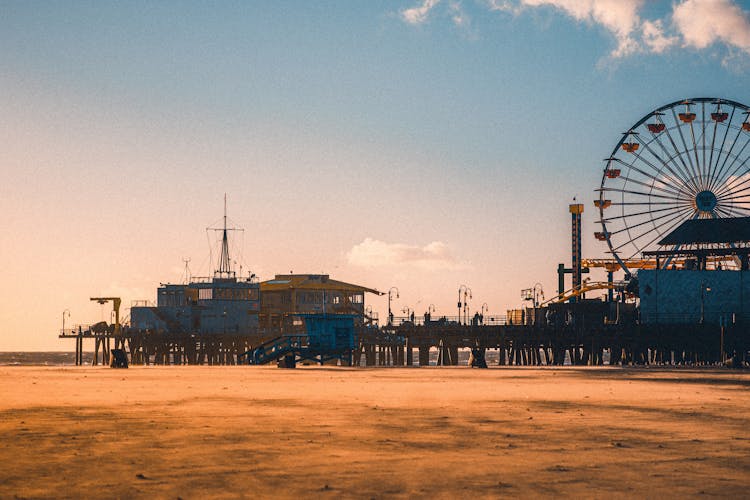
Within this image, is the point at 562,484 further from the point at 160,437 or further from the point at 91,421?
the point at 91,421

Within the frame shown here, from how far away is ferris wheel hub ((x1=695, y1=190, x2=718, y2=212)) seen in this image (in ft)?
293

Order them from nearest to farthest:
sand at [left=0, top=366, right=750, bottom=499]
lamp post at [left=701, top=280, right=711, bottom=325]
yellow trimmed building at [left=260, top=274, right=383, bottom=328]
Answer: sand at [left=0, top=366, right=750, bottom=499], lamp post at [left=701, top=280, right=711, bottom=325], yellow trimmed building at [left=260, top=274, right=383, bottom=328]

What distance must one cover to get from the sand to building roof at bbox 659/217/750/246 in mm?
65926

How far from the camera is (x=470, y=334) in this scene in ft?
291

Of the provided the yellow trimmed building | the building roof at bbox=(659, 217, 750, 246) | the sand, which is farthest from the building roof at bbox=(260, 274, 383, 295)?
the sand

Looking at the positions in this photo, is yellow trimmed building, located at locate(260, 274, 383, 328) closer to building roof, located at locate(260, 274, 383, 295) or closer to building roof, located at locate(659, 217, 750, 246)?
building roof, located at locate(260, 274, 383, 295)

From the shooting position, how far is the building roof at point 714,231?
8981 centimetres

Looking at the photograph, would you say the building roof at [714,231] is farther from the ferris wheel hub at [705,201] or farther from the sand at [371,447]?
the sand at [371,447]

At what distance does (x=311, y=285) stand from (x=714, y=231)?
52.3 meters

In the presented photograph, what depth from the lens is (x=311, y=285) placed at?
122 metres

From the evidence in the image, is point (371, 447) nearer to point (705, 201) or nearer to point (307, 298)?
point (705, 201)

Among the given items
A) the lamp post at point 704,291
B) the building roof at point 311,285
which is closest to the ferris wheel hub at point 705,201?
the lamp post at point 704,291

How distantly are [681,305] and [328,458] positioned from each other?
261 ft

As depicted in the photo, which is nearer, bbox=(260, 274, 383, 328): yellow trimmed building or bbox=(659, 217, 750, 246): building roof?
bbox=(659, 217, 750, 246): building roof
